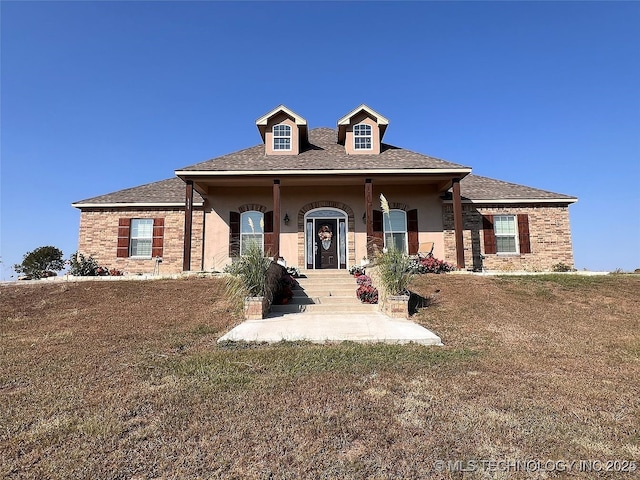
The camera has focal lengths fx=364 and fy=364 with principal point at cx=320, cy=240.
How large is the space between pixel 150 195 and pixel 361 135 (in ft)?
30.6

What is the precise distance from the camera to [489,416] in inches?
129

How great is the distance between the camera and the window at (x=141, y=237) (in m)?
15.0

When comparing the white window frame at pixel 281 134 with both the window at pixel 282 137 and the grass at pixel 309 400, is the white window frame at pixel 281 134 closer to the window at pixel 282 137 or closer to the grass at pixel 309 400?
the window at pixel 282 137

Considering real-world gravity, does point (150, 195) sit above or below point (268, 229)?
above

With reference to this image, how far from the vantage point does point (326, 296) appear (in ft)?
32.9

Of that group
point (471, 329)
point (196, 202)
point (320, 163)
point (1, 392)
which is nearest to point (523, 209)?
point (320, 163)

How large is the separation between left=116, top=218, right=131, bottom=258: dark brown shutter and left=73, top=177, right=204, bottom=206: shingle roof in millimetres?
821

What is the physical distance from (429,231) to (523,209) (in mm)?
4074

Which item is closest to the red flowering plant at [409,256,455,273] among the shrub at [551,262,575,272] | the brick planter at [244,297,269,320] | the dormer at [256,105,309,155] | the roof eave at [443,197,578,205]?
the roof eave at [443,197,578,205]

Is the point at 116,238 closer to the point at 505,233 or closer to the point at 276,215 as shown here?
the point at 276,215

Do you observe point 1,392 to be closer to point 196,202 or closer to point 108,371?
point 108,371

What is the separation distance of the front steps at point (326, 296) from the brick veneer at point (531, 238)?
5.56 metres

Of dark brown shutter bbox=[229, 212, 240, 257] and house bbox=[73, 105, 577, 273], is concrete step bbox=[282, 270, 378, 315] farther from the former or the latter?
dark brown shutter bbox=[229, 212, 240, 257]

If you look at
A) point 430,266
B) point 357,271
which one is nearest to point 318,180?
point 357,271
